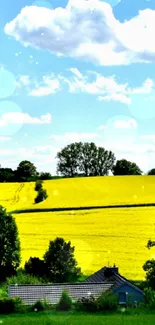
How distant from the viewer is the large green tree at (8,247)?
55.5 metres

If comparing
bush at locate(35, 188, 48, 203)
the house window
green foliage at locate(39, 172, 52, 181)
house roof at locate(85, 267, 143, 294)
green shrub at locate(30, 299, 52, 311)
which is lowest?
green shrub at locate(30, 299, 52, 311)

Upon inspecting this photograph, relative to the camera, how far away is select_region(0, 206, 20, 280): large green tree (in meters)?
55.5

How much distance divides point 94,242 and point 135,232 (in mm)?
6407

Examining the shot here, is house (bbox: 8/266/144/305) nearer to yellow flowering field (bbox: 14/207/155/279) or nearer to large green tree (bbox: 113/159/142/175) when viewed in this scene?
yellow flowering field (bbox: 14/207/155/279)

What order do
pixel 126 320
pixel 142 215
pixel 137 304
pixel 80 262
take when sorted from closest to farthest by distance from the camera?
pixel 126 320 < pixel 137 304 < pixel 80 262 < pixel 142 215

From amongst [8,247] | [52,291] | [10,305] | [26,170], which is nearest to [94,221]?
[8,247]

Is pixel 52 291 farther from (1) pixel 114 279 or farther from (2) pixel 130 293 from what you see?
(1) pixel 114 279

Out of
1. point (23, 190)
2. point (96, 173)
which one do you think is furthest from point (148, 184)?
point (96, 173)

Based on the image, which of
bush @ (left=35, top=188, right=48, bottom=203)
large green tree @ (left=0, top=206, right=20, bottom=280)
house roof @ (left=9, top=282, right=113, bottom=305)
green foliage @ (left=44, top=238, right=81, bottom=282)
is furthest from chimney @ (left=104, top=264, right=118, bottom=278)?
bush @ (left=35, top=188, right=48, bottom=203)

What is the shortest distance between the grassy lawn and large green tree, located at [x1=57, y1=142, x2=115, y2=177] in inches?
4426

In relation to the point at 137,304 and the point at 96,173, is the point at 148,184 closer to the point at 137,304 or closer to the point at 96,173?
the point at 96,173

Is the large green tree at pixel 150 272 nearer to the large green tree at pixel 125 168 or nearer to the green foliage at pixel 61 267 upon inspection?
the green foliage at pixel 61 267

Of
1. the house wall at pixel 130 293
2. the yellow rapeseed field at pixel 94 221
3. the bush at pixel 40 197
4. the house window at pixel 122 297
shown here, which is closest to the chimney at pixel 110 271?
the yellow rapeseed field at pixel 94 221

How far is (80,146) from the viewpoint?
154 m
